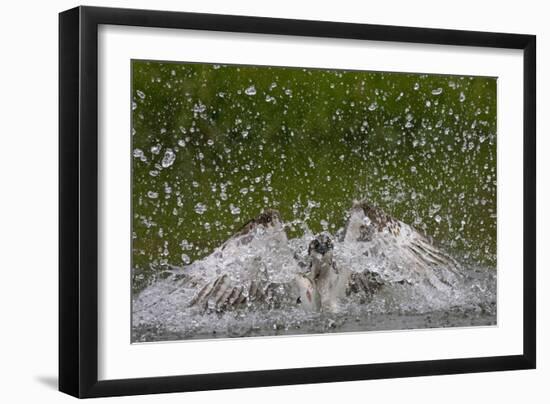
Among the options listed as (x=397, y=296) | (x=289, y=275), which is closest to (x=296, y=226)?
(x=289, y=275)

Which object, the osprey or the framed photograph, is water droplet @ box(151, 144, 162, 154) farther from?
the osprey

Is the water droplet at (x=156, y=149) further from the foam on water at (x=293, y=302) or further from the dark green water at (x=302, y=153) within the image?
the foam on water at (x=293, y=302)

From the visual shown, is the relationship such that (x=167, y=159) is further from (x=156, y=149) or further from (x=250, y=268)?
(x=250, y=268)

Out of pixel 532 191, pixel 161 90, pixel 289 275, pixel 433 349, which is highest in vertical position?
pixel 161 90

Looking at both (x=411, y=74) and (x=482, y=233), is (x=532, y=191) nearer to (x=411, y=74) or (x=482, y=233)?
(x=482, y=233)

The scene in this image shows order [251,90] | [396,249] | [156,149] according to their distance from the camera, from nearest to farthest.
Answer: [156,149], [251,90], [396,249]

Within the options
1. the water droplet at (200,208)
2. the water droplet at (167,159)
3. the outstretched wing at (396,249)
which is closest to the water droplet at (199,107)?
the water droplet at (167,159)

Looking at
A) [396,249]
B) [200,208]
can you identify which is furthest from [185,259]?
[396,249]
